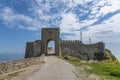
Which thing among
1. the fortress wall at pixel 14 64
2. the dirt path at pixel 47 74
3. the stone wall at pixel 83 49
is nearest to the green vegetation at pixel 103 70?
the dirt path at pixel 47 74

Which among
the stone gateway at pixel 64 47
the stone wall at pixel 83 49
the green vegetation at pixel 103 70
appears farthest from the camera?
the stone wall at pixel 83 49

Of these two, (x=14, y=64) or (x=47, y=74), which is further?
(x=14, y=64)

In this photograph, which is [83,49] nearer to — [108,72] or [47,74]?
[108,72]

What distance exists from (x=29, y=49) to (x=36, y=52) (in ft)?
11.0

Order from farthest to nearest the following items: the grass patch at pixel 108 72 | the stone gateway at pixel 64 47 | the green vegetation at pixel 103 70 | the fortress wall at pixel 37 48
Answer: the fortress wall at pixel 37 48
the stone gateway at pixel 64 47
the green vegetation at pixel 103 70
the grass patch at pixel 108 72

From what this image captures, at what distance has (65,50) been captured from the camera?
55812mm

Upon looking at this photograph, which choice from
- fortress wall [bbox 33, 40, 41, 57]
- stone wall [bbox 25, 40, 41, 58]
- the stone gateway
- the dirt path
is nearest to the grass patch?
the dirt path

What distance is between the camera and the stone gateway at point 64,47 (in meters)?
52.6

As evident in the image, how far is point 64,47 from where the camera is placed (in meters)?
55.8

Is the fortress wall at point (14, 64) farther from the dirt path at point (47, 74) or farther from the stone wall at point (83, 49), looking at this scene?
the stone wall at point (83, 49)

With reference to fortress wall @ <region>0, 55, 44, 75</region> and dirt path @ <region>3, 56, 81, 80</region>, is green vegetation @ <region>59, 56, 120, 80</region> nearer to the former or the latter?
dirt path @ <region>3, 56, 81, 80</region>

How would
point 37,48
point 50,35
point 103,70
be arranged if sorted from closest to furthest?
point 103,70, point 50,35, point 37,48

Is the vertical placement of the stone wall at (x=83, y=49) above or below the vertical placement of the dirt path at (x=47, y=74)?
above

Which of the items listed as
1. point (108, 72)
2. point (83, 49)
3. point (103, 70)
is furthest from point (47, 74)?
point (83, 49)
